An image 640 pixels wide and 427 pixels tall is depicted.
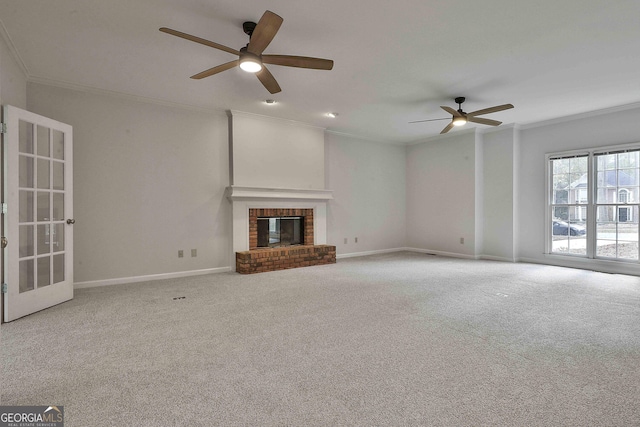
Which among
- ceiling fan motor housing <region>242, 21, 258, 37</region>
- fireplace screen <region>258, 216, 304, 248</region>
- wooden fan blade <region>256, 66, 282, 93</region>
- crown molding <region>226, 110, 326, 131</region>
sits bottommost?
fireplace screen <region>258, 216, 304, 248</region>

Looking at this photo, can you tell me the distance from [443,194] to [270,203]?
3.97 meters

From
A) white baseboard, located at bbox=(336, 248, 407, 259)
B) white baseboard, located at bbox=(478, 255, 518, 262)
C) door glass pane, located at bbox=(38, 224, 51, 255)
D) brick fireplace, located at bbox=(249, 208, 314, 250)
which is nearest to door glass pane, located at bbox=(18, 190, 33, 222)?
door glass pane, located at bbox=(38, 224, 51, 255)

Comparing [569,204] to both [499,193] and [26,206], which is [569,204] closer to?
[499,193]

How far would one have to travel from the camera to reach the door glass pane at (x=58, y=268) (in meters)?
3.56

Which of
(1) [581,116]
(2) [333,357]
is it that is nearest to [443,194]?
(1) [581,116]

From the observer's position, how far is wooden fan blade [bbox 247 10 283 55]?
7.20ft

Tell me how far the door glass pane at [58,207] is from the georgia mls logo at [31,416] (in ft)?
8.26

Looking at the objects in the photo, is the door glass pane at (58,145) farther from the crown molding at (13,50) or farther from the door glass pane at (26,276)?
the door glass pane at (26,276)

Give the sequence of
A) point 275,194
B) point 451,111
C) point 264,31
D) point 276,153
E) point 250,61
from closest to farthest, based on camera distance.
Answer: point 264,31 < point 250,61 < point 451,111 < point 275,194 < point 276,153

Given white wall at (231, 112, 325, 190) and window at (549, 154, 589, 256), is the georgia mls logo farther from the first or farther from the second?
window at (549, 154, 589, 256)

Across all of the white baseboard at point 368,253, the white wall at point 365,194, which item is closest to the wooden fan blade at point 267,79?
the white wall at point 365,194

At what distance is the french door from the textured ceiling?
2.73 feet

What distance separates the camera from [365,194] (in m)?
7.23

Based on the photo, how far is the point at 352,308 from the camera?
3.35 metres
